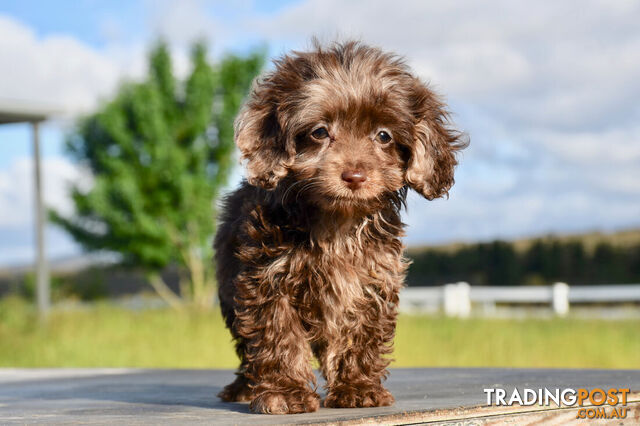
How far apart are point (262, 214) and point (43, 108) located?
1205 centimetres

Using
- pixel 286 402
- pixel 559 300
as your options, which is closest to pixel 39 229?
pixel 286 402

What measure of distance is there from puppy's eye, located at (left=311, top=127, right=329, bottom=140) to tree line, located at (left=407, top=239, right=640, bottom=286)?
79.9 ft

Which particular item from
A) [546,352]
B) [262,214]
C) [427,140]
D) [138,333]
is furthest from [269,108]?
[138,333]

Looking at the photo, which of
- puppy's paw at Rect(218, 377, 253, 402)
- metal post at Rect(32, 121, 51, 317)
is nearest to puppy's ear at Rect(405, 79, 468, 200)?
puppy's paw at Rect(218, 377, 253, 402)

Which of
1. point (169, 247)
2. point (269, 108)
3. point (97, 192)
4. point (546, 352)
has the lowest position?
point (546, 352)

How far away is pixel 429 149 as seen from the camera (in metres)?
3.89

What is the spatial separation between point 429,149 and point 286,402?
1444 mm

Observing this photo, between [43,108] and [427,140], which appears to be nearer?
[427,140]

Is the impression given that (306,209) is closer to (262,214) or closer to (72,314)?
(262,214)

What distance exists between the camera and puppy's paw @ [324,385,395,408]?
13.0 ft

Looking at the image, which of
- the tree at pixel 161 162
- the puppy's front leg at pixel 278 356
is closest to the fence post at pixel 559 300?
the tree at pixel 161 162

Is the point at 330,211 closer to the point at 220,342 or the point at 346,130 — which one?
the point at 346,130

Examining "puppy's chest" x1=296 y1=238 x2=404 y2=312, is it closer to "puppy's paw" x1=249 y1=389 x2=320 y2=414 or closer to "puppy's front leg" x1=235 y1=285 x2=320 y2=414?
"puppy's front leg" x1=235 y1=285 x2=320 y2=414

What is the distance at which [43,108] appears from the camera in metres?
14.7
